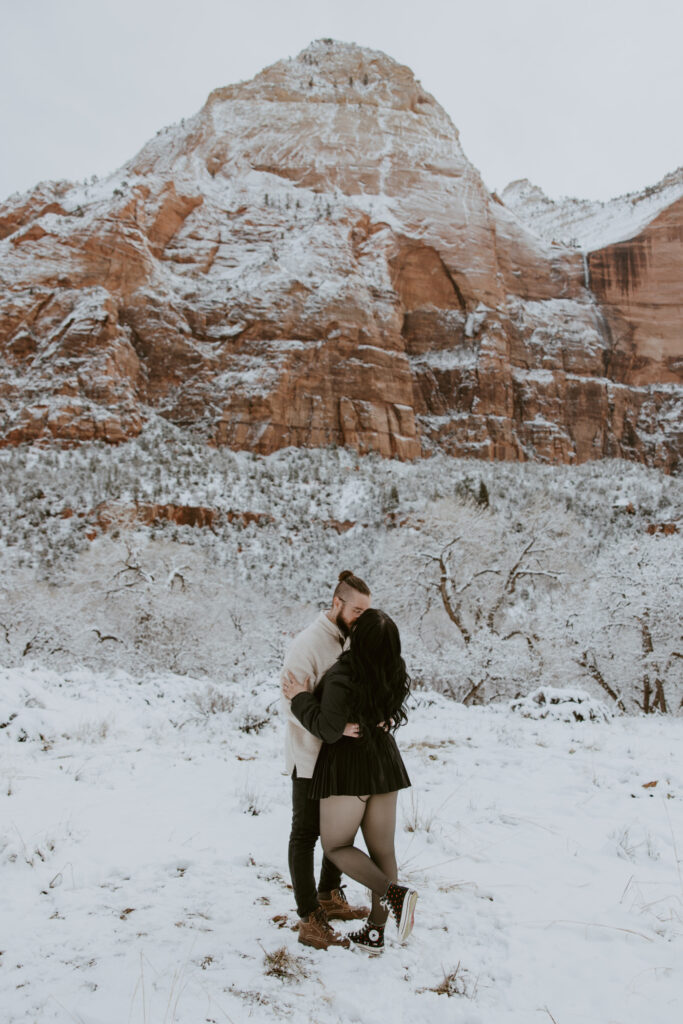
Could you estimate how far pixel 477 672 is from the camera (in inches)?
603

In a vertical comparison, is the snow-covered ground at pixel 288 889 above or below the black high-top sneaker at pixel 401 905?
below

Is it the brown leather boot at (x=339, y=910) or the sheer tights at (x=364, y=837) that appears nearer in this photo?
the sheer tights at (x=364, y=837)

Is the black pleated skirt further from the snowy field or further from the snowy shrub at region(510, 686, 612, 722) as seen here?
the snowy shrub at region(510, 686, 612, 722)

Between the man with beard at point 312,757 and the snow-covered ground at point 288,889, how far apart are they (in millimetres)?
202

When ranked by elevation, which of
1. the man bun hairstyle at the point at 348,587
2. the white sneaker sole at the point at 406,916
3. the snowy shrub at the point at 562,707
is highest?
the man bun hairstyle at the point at 348,587

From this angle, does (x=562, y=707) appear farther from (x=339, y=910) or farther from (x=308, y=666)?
(x=308, y=666)

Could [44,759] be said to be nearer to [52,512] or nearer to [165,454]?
[52,512]

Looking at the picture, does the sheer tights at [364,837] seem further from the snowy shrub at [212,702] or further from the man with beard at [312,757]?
the snowy shrub at [212,702]

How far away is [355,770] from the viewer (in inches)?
109

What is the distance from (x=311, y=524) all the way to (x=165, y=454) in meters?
15.2

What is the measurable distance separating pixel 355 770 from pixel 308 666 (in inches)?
20.3

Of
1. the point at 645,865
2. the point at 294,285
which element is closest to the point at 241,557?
the point at 645,865

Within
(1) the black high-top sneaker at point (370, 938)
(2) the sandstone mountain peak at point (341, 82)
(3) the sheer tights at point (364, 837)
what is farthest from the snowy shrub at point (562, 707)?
(2) the sandstone mountain peak at point (341, 82)

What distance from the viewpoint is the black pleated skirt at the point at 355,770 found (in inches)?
108
